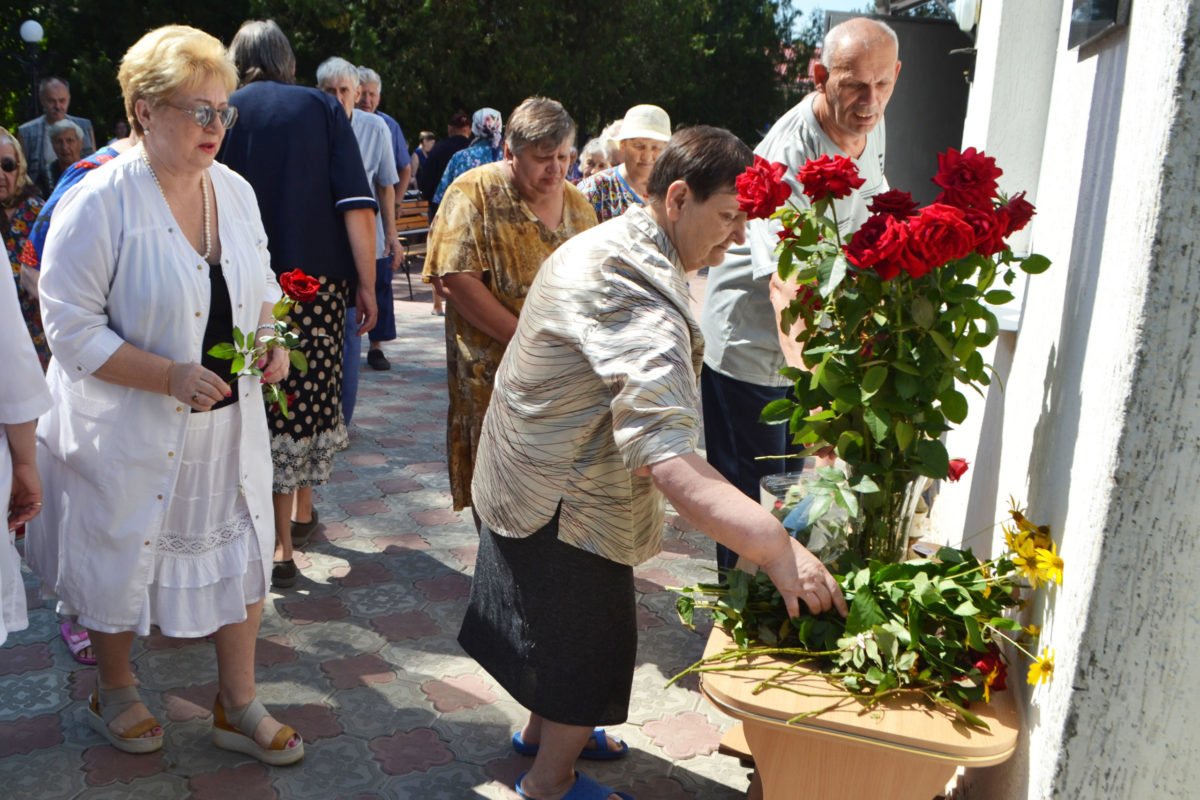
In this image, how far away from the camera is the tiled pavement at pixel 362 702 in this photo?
3.12 m

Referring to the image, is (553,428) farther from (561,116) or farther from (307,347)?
(307,347)

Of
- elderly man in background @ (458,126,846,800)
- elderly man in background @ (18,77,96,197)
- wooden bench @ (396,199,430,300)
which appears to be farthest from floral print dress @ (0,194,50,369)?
wooden bench @ (396,199,430,300)

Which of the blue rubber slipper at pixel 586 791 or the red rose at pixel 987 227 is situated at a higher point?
the red rose at pixel 987 227

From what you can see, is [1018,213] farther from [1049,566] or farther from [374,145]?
[374,145]

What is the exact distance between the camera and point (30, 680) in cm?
358

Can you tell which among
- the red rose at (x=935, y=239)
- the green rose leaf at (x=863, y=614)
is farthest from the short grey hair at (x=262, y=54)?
the green rose leaf at (x=863, y=614)

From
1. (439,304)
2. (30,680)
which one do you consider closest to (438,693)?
(30,680)

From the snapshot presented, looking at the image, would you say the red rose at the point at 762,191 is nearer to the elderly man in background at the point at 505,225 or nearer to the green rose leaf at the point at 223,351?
the green rose leaf at the point at 223,351

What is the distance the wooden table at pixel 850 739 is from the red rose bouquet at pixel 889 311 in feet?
1.24

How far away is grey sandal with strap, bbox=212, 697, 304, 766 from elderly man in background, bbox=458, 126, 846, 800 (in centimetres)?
62

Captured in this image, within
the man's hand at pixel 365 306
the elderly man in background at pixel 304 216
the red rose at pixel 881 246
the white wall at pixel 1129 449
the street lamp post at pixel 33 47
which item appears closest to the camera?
the white wall at pixel 1129 449

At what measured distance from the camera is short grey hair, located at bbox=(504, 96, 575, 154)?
365 centimetres

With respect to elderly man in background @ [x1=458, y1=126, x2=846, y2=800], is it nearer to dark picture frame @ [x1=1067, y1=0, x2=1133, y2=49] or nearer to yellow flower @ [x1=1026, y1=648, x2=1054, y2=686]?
yellow flower @ [x1=1026, y1=648, x2=1054, y2=686]

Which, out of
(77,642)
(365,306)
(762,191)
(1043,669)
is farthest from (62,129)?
(1043,669)
